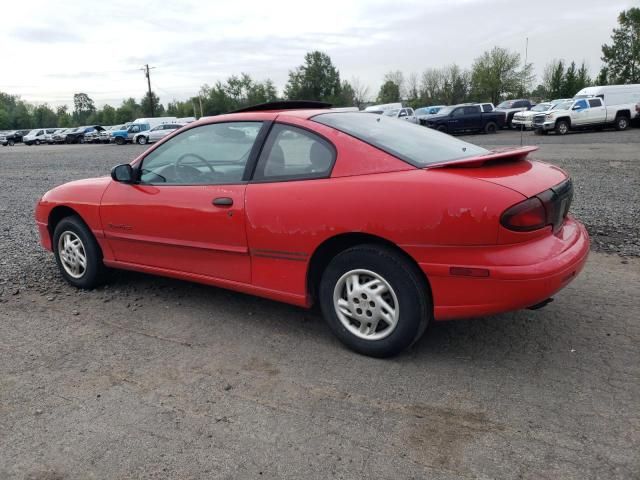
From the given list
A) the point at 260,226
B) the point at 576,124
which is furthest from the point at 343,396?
the point at 576,124

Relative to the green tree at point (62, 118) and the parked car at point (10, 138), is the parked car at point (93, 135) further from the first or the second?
the green tree at point (62, 118)

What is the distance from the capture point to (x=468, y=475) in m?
2.25

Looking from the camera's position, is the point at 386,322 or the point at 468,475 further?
the point at 386,322

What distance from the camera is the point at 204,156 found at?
13.4ft

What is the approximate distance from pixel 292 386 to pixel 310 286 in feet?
2.35

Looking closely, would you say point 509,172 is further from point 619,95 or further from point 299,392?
point 619,95

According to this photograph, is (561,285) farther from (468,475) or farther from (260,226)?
(260,226)

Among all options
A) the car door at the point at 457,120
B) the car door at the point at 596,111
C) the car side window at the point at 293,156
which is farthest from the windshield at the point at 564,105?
the car side window at the point at 293,156

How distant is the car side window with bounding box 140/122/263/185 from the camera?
3781mm

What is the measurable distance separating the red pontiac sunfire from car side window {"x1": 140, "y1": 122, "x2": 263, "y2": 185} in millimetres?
11

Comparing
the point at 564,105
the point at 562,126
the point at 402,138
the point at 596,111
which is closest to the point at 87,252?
the point at 402,138

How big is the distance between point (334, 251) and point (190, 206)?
1.14m

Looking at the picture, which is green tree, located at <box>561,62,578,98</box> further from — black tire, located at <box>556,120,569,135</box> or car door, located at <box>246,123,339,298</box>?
car door, located at <box>246,123,339,298</box>

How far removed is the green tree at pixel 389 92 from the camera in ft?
271
